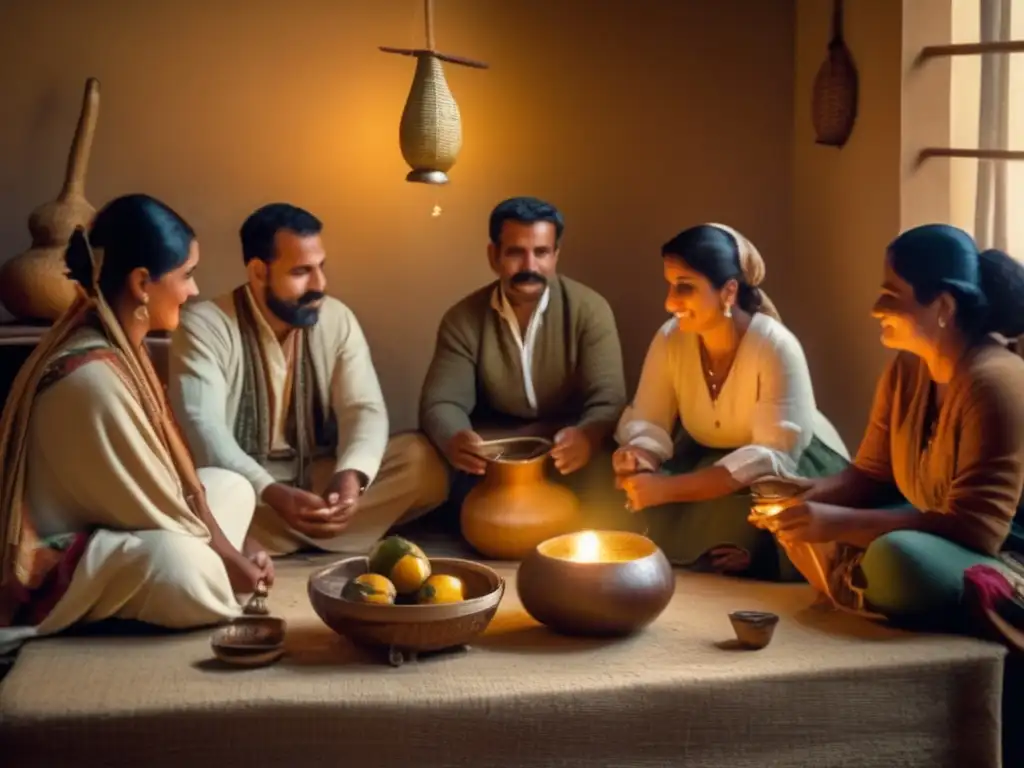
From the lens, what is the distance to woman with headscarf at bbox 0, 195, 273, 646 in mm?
3156

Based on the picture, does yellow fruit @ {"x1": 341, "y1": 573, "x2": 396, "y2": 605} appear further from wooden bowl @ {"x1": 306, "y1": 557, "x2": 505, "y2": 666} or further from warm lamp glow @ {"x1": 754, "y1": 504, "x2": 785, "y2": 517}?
warm lamp glow @ {"x1": 754, "y1": 504, "x2": 785, "y2": 517}

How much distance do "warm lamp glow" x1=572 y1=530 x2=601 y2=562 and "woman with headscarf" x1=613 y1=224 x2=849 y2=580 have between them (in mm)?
601

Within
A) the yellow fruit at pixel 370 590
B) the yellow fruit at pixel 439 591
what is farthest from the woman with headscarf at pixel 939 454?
the yellow fruit at pixel 370 590

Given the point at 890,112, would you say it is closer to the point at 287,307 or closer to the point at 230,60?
the point at 287,307

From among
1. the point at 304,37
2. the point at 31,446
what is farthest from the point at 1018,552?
the point at 304,37

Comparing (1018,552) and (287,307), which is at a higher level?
(287,307)

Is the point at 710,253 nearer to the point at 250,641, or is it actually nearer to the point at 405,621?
the point at 405,621

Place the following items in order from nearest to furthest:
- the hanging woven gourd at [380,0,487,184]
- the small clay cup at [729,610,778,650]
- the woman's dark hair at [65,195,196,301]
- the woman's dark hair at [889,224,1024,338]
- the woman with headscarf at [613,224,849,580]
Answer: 1. the small clay cup at [729,610,778,650]
2. the woman's dark hair at [889,224,1024,338]
3. the woman's dark hair at [65,195,196,301]
4. the woman with headscarf at [613,224,849,580]
5. the hanging woven gourd at [380,0,487,184]

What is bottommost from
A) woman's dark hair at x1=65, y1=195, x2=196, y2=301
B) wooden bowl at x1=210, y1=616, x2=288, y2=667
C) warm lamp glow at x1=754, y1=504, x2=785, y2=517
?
wooden bowl at x1=210, y1=616, x2=288, y2=667

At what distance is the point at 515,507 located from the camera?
4000mm

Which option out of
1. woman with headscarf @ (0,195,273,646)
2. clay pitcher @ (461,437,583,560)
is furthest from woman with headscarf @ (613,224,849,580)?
woman with headscarf @ (0,195,273,646)

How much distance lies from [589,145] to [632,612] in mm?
2480

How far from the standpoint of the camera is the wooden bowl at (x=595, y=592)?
3.13 metres

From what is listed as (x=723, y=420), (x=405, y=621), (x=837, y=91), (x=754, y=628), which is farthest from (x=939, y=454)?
(x=837, y=91)
